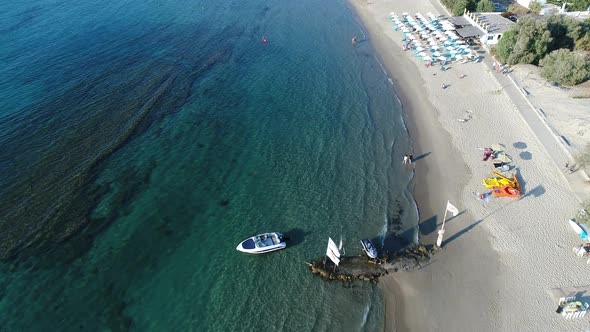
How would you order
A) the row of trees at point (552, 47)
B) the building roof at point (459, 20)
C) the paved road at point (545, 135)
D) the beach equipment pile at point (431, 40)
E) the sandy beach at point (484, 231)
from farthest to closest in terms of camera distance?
the building roof at point (459, 20) < the beach equipment pile at point (431, 40) < the row of trees at point (552, 47) < the paved road at point (545, 135) < the sandy beach at point (484, 231)

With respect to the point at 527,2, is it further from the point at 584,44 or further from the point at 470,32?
the point at 584,44

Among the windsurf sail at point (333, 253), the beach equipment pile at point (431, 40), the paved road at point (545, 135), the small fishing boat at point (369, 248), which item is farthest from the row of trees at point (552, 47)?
the windsurf sail at point (333, 253)

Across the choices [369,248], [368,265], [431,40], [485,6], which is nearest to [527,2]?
[485,6]

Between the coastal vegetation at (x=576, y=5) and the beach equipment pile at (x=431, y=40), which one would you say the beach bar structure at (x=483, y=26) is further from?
the coastal vegetation at (x=576, y=5)

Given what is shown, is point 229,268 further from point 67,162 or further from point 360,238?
point 67,162

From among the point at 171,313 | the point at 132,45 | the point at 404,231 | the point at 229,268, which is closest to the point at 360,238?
the point at 404,231

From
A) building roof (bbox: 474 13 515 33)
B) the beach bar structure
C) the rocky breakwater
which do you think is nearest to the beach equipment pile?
the beach bar structure

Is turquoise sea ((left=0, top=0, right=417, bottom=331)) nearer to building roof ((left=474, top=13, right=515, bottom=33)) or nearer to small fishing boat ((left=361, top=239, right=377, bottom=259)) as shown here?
small fishing boat ((left=361, top=239, right=377, bottom=259))
